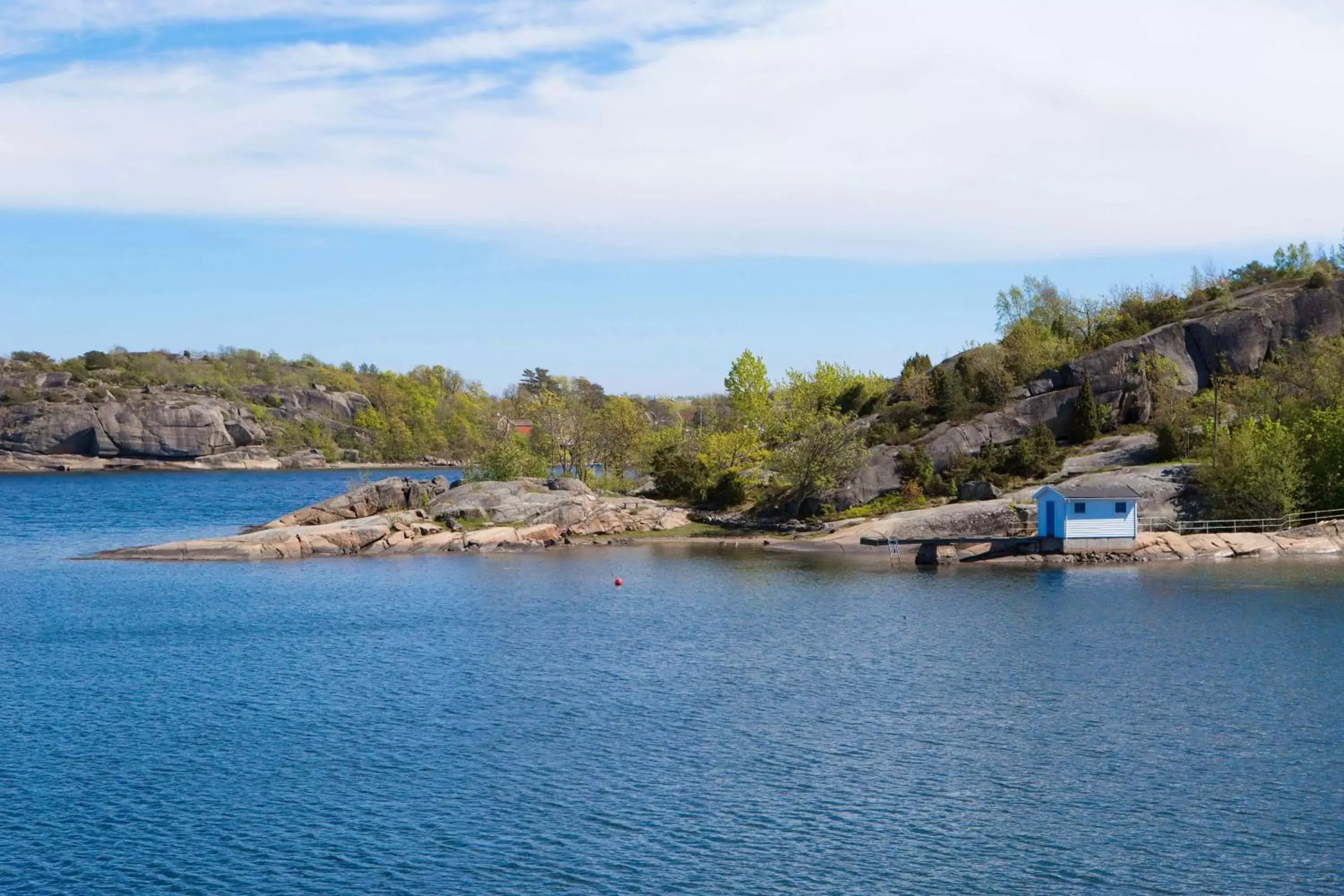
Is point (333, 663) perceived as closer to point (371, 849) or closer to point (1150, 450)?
point (371, 849)

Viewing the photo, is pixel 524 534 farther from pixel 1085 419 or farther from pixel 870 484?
pixel 1085 419

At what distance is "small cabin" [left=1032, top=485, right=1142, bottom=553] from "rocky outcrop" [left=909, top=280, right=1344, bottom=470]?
2001 centimetres

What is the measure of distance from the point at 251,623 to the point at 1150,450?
72.7 metres

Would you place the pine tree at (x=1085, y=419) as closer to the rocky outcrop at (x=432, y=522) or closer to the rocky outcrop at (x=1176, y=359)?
the rocky outcrop at (x=1176, y=359)

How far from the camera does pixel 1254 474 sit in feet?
281

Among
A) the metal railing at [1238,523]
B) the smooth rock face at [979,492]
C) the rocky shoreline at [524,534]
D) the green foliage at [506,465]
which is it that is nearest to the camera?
the rocky shoreline at [524,534]

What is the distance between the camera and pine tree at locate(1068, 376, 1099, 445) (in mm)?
103938

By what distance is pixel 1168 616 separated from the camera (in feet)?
207

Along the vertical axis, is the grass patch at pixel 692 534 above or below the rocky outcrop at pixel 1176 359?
below

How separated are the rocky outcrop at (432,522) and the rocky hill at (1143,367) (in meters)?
24.3

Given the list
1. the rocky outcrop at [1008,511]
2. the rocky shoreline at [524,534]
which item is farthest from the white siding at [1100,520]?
the rocky outcrop at [1008,511]

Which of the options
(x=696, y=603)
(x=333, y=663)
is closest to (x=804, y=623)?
(x=696, y=603)

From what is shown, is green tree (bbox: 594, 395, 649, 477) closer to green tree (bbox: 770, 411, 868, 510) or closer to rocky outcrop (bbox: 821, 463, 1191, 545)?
green tree (bbox: 770, 411, 868, 510)

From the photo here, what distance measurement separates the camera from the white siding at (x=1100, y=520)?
83562 millimetres
